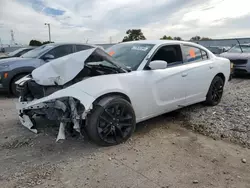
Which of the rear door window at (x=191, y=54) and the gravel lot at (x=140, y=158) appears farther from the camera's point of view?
the rear door window at (x=191, y=54)

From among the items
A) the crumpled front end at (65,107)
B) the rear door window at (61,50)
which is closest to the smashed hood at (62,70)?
the crumpled front end at (65,107)

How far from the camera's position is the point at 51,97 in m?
3.17

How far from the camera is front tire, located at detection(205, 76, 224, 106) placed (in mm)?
5219

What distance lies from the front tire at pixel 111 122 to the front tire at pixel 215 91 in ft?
8.05

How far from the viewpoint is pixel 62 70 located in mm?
3518

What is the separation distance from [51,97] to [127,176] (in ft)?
4.78

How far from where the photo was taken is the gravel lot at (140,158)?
2.59 m

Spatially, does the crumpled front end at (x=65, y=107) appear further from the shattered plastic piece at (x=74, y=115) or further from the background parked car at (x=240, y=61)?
the background parked car at (x=240, y=61)

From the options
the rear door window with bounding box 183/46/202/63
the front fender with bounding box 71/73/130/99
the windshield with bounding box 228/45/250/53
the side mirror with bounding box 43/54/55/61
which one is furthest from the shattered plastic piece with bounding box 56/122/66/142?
the windshield with bounding box 228/45/250/53

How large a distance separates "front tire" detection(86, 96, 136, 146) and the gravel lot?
144 mm

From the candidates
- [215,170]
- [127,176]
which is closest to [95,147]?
[127,176]

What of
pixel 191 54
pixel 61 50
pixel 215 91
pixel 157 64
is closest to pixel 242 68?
pixel 215 91

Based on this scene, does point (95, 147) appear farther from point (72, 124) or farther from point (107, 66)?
point (107, 66)

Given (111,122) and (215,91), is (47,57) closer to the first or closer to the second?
(111,122)
